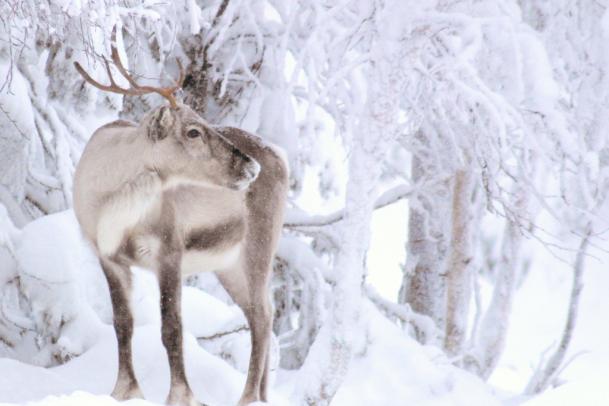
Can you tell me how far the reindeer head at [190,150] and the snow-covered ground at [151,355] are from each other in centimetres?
124

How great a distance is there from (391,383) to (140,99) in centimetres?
295

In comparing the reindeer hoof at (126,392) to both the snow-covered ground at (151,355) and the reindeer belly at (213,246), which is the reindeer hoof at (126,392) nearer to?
the snow-covered ground at (151,355)

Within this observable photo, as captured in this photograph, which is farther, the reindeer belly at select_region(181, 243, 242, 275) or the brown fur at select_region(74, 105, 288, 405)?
the reindeer belly at select_region(181, 243, 242, 275)

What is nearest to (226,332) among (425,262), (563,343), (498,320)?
(498,320)

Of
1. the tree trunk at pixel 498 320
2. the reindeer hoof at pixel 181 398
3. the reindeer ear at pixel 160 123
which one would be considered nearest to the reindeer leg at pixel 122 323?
the reindeer hoof at pixel 181 398

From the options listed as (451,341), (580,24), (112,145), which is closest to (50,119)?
(112,145)

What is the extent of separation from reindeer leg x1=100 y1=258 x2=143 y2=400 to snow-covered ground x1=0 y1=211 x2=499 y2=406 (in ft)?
0.82

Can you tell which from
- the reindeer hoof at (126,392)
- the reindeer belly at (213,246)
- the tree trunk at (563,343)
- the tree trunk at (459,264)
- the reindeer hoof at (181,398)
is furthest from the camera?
the tree trunk at (563,343)

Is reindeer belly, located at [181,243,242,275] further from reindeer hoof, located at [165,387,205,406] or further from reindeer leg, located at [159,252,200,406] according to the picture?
reindeer hoof, located at [165,387,205,406]

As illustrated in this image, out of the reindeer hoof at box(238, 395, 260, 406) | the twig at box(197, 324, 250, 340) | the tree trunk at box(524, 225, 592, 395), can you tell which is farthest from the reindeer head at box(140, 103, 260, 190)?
the tree trunk at box(524, 225, 592, 395)

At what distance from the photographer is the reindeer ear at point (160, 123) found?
565cm

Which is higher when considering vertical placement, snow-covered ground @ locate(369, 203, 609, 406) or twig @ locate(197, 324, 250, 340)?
twig @ locate(197, 324, 250, 340)

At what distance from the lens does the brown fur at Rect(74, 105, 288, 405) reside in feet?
18.6

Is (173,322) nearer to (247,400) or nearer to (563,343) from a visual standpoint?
(247,400)
